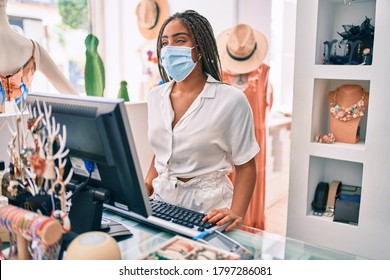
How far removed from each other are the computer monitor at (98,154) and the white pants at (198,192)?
440mm

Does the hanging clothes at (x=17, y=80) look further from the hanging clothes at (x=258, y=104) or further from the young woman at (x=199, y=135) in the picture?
the hanging clothes at (x=258, y=104)

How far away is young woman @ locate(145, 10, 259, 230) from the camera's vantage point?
1.52 m

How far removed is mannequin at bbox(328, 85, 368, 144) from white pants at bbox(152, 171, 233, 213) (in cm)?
102

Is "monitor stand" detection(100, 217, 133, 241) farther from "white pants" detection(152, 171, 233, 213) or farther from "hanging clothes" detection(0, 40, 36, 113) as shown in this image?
"hanging clothes" detection(0, 40, 36, 113)

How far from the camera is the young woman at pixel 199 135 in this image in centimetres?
152

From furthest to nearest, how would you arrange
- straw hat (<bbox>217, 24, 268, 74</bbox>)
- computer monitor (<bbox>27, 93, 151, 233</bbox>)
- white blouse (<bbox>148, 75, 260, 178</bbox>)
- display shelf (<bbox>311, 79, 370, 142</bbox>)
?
1. straw hat (<bbox>217, 24, 268, 74</bbox>)
2. display shelf (<bbox>311, 79, 370, 142</bbox>)
3. white blouse (<bbox>148, 75, 260, 178</bbox>)
4. computer monitor (<bbox>27, 93, 151, 233</bbox>)

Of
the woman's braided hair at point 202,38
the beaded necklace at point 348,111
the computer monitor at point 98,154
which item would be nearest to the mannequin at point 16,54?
the woman's braided hair at point 202,38

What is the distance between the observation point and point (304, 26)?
7.25ft

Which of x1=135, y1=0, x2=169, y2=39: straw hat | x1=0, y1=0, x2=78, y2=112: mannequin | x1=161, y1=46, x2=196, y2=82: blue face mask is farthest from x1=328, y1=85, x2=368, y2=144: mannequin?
x1=0, y1=0, x2=78, y2=112: mannequin

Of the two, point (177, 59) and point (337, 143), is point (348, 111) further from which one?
point (177, 59)

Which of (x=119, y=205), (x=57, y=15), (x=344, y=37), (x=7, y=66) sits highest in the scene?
(x=57, y=15)

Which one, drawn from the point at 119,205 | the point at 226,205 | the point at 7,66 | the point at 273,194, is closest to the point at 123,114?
the point at 119,205

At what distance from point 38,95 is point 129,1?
2586 millimetres
